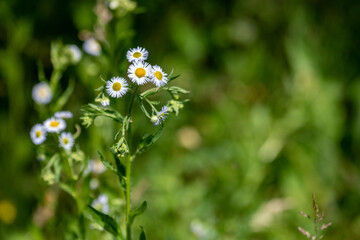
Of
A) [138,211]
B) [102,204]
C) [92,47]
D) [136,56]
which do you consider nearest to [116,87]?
[136,56]

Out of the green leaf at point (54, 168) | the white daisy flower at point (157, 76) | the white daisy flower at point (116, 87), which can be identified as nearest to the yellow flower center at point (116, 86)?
the white daisy flower at point (116, 87)

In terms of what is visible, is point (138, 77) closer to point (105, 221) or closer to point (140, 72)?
point (140, 72)

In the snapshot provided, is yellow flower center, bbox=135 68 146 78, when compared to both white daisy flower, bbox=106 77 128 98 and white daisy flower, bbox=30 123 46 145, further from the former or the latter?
white daisy flower, bbox=30 123 46 145

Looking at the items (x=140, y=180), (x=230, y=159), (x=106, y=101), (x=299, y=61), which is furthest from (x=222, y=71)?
(x=106, y=101)

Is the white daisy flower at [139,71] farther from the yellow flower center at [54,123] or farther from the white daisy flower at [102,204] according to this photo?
the white daisy flower at [102,204]

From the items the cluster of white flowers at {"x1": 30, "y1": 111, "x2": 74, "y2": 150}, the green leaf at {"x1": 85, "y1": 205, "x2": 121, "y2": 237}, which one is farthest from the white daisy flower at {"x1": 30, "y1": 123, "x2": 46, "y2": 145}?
the green leaf at {"x1": 85, "y1": 205, "x2": 121, "y2": 237}

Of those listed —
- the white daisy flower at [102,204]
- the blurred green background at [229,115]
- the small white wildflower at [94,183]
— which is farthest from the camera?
the blurred green background at [229,115]

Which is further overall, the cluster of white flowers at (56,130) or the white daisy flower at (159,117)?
the cluster of white flowers at (56,130)
